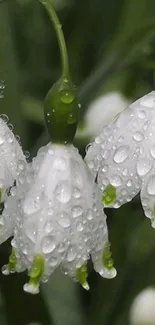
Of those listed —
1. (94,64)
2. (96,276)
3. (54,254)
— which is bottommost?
(96,276)

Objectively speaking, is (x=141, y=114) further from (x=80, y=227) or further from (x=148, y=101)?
(x=80, y=227)

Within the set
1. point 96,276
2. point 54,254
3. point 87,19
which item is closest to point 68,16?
point 87,19

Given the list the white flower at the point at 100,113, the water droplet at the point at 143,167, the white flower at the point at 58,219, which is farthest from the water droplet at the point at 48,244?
the white flower at the point at 100,113

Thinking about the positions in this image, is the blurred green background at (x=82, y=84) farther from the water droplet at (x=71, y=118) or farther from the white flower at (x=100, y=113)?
the water droplet at (x=71, y=118)

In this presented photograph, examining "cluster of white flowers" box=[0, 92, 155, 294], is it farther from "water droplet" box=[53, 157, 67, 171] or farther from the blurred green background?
the blurred green background

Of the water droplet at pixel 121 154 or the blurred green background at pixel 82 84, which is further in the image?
the blurred green background at pixel 82 84

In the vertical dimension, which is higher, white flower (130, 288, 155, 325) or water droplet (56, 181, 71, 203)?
water droplet (56, 181, 71, 203)

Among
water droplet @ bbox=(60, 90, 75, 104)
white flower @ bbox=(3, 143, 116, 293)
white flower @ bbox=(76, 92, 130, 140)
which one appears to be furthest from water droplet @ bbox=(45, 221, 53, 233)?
white flower @ bbox=(76, 92, 130, 140)

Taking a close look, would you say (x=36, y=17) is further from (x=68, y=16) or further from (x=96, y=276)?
(x=96, y=276)
